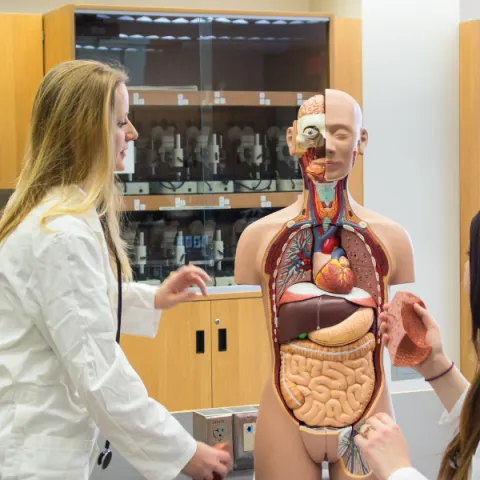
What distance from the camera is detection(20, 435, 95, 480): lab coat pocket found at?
1.89 m

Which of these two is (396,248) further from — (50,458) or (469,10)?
(469,10)

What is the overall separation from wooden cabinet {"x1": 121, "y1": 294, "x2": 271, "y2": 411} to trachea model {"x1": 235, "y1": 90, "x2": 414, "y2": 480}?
6.52 feet

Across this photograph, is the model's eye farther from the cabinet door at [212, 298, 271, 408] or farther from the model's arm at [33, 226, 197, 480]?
the cabinet door at [212, 298, 271, 408]

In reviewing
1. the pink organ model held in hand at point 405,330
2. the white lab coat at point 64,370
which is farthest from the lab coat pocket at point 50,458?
the pink organ model held in hand at point 405,330

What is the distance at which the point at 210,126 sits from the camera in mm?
5082

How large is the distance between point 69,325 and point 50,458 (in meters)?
0.30

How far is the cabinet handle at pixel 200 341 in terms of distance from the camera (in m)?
4.97

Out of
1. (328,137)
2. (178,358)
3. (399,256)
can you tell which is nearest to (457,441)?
(399,256)

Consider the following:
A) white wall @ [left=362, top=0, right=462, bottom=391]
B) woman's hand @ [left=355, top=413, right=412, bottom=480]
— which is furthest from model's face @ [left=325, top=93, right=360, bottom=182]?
white wall @ [left=362, top=0, right=462, bottom=391]

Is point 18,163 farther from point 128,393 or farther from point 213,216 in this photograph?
point 128,393

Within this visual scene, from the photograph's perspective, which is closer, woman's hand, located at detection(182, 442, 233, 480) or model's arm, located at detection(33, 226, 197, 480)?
model's arm, located at detection(33, 226, 197, 480)

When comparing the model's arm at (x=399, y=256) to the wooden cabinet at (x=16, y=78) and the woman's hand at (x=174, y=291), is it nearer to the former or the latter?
the woman's hand at (x=174, y=291)

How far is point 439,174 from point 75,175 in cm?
380

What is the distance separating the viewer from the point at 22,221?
197cm
